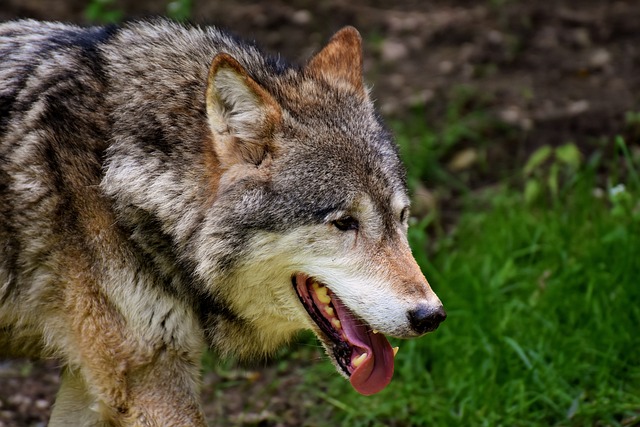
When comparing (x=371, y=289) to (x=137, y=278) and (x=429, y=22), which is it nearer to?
(x=137, y=278)

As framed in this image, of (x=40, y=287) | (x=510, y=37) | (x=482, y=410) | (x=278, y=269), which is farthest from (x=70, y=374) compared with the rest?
(x=510, y=37)

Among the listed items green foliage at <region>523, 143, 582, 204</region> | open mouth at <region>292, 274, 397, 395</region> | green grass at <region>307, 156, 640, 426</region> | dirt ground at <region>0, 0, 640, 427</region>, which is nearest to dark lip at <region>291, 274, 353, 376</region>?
open mouth at <region>292, 274, 397, 395</region>

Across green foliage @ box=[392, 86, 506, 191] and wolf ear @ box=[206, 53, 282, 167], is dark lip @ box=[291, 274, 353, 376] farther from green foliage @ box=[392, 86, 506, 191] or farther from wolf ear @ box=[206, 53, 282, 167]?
green foliage @ box=[392, 86, 506, 191]

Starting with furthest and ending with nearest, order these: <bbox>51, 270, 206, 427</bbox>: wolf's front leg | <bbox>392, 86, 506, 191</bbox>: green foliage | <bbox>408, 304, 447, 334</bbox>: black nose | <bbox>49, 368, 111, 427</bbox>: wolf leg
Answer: <bbox>392, 86, 506, 191</bbox>: green foliage, <bbox>49, 368, 111, 427</bbox>: wolf leg, <bbox>51, 270, 206, 427</bbox>: wolf's front leg, <bbox>408, 304, 447, 334</bbox>: black nose

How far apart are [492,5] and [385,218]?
18.3 ft

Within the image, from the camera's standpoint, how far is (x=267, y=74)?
418 centimetres

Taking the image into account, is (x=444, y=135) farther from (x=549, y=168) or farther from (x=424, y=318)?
(x=424, y=318)

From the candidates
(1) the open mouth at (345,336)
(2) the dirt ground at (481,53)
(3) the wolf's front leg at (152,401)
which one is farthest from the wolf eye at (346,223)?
(2) the dirt ground at (481,53)

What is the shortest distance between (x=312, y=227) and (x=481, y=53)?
16.3 feet

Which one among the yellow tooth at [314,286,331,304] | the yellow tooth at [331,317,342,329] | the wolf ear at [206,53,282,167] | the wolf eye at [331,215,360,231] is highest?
the wolf ear at [206,53,282,167]

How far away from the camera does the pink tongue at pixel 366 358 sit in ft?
12.8

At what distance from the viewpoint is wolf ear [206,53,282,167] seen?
12.3 feet

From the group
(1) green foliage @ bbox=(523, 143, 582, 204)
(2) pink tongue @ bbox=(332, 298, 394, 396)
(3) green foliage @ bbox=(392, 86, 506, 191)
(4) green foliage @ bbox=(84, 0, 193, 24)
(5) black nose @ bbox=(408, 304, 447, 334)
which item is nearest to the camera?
(5) black nose @ bbox=(408, 304, 447, 334)

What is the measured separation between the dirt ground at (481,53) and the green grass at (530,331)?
0.73 meters
